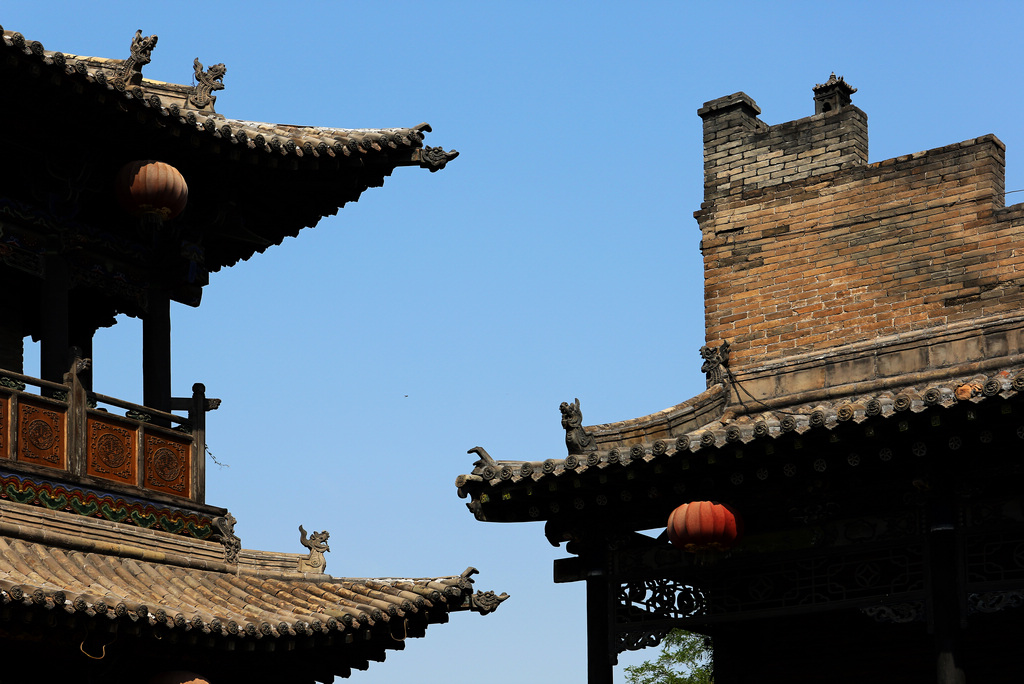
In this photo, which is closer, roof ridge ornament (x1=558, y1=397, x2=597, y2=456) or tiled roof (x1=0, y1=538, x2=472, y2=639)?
tiled roof (x1=0, y1=538, x2=472, y2=639)

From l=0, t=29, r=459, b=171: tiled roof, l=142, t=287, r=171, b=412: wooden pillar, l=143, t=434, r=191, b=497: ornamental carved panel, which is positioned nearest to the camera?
l=0, t=29, r=459, b=171: tiled roof

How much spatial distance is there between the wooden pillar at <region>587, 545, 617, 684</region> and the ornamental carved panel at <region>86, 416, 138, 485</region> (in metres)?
3.80

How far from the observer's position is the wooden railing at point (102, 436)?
42.2 feet

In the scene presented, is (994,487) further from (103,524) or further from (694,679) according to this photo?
(694,679)

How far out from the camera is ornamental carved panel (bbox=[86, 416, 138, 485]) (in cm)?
1336

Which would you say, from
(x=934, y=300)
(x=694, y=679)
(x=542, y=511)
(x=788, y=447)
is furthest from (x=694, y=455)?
(x=694, y=679)

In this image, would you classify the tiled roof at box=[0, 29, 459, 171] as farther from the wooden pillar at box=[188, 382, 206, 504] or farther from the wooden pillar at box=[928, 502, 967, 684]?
Answer: the wooden pillar at box=[928, 502, 967, 684]

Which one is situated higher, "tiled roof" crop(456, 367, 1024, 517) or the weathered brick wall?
the weathered brick wall

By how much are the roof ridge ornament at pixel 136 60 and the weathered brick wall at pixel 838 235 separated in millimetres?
6294

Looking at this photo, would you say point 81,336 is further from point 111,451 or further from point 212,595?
point 212,595

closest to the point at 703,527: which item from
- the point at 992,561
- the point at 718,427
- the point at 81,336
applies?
the point at 718,427

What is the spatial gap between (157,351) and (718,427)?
193 inches

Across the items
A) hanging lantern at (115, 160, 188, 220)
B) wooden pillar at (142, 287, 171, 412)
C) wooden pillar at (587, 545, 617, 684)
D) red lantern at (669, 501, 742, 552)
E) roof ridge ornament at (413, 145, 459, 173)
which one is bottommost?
wooden pillar at (587, 545, 617, 684)

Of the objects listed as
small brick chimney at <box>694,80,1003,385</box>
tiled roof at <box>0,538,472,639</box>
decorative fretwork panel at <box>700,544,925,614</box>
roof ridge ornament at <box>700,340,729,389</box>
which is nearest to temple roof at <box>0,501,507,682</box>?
tiled roof at <box>0,538,472,639</box>
